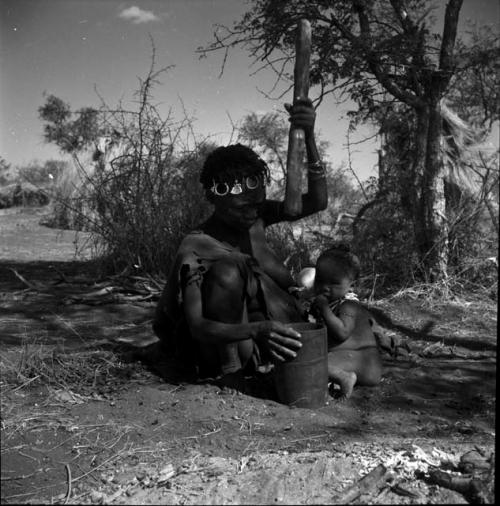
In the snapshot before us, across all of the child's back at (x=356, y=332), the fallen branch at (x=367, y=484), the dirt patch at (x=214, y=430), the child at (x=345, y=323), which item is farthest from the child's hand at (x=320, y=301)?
the fallen branch at (x=367, y=484)

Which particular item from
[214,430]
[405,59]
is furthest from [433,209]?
[214,430]

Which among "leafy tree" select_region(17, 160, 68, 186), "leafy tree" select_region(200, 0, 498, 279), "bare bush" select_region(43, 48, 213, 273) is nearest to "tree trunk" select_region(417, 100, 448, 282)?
"leafy tree" select_region(200, 0, 498, 279)

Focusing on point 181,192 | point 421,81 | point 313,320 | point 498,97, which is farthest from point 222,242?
point 498,97

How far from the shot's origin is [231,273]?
10.7 feet

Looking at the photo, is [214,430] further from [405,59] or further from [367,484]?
[405,59]

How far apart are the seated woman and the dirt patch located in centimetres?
23

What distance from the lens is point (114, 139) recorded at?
719 centimetres

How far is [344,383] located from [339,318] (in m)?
0.35

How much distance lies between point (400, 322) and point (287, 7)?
3476mm

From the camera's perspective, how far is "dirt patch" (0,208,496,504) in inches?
86.4

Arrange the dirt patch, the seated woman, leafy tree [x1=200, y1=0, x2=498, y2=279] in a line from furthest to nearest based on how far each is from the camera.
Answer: leafy tree [x1=200, y1=0, x2=498, y2=279], the seated woman, the dirt patch

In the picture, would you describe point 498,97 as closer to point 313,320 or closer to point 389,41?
point 389,41

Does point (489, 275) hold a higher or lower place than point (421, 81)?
lower

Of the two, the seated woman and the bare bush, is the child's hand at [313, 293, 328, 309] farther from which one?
the bare bush
